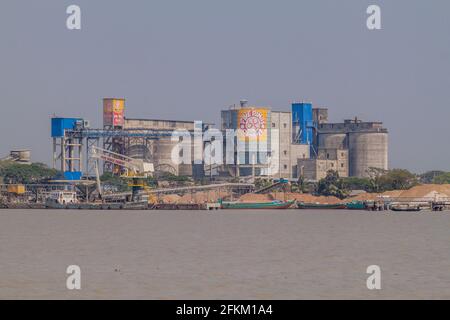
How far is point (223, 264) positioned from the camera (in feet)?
226

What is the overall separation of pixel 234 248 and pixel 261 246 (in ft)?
11.7

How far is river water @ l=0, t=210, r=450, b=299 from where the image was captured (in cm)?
5384

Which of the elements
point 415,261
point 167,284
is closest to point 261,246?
point 415,261

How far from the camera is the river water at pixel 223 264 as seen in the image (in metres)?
53.8

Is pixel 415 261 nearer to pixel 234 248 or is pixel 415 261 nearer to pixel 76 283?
pixel 234 248

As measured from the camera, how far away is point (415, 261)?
238 feet

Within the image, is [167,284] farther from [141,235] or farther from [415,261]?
[141,235]
